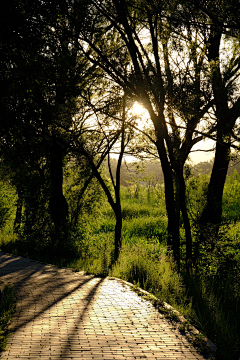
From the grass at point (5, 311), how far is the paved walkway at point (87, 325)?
0.29 ft

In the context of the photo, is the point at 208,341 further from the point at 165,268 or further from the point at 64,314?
the point at 165,268

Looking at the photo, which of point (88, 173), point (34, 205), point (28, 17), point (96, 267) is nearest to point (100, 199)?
point (88, 173)

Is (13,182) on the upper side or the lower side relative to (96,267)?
upper

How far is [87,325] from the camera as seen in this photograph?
4.68 meters

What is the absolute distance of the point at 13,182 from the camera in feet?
45.1

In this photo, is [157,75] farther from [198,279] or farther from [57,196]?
[57,196]

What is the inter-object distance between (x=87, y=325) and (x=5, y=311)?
4.50 ft

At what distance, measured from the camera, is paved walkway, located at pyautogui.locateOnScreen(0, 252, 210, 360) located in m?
3.87

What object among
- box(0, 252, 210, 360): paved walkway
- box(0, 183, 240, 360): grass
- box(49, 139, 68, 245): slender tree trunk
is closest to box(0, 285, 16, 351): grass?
box(0, 252, 210, 360): paved walkway

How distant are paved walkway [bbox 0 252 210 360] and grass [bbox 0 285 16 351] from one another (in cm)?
9

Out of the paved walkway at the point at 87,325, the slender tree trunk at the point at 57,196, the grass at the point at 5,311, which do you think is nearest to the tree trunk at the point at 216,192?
the paved walkway at the point at 87,325

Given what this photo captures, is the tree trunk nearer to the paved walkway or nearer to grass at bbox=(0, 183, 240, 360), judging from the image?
grass at bbox=(0, 183, 240, 360)

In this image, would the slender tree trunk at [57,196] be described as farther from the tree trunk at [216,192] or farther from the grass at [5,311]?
the grass at [5,311]

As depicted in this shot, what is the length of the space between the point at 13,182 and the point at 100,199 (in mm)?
5224
